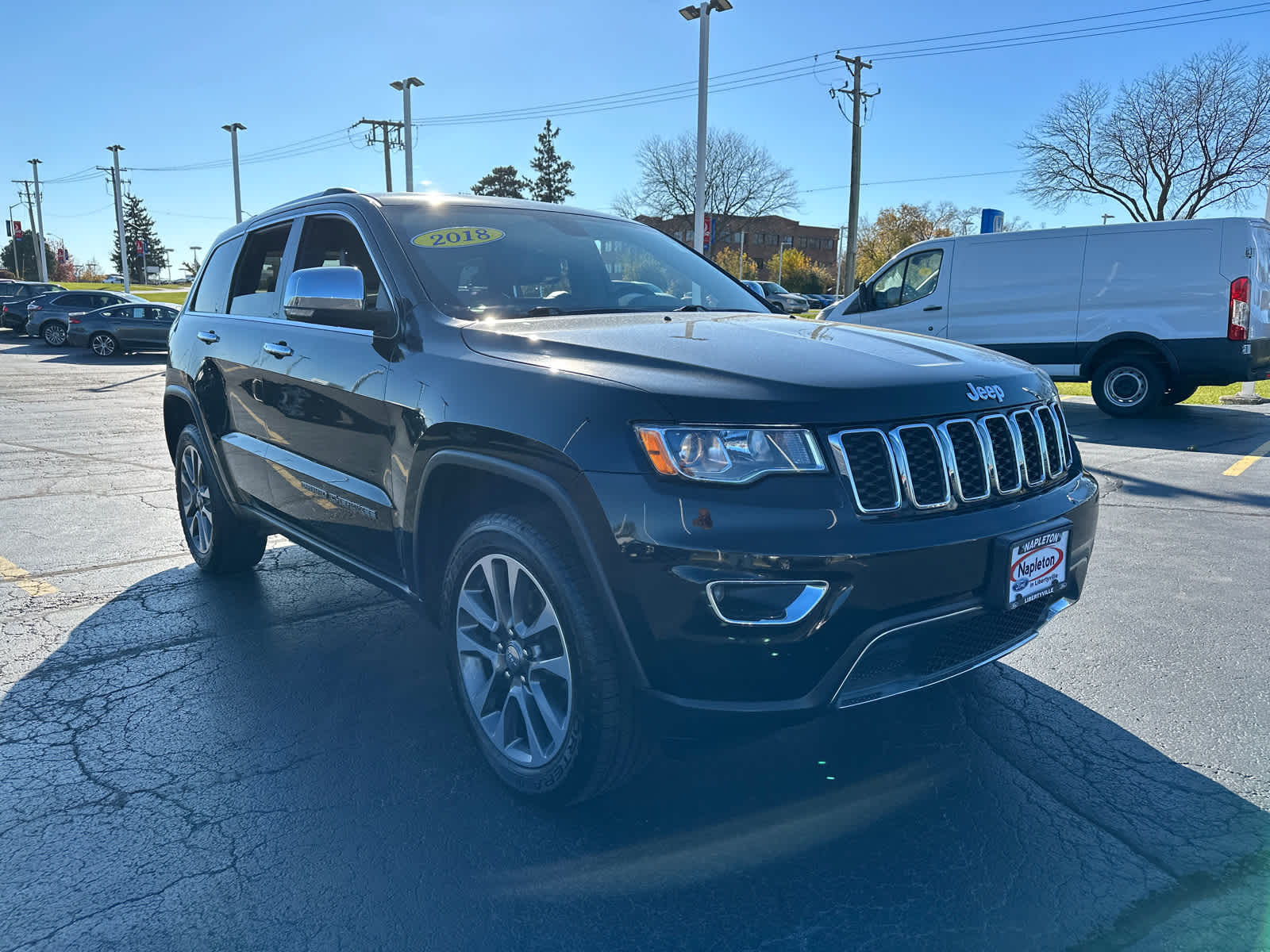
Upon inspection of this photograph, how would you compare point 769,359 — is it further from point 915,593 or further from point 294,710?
point 294,710

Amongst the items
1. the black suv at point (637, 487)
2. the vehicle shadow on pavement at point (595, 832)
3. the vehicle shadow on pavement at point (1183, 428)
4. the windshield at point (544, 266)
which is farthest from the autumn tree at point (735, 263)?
the vehicle shadow on pavement at point (595, 832)

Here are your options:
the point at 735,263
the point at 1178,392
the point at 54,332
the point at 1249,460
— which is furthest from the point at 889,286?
the point at 735,263

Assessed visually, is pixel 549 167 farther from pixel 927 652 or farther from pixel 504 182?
pixel 927 652

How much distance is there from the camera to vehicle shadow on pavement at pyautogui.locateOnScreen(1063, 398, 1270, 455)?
9.32m

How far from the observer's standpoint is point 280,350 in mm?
3867

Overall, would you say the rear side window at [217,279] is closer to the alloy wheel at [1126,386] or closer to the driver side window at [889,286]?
the driver side window at [889,286]

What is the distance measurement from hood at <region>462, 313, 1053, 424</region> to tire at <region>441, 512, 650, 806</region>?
0.50 m

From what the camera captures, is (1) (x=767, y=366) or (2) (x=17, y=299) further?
(2) (x=17, y=299)

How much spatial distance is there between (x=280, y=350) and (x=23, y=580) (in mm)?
2251

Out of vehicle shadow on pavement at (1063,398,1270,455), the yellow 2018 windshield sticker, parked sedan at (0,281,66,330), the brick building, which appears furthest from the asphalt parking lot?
the brick building

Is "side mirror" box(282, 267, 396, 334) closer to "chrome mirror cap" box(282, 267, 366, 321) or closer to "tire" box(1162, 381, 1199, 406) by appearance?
"chrome mirror cap" box(282, 267, 366, 321)

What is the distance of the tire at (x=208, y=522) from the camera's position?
4812 mm

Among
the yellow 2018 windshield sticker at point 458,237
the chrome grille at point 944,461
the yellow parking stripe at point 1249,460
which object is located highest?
the yellow 2018 windshield sticker at point 458,237

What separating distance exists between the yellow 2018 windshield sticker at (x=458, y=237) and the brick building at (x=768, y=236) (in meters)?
59.2
